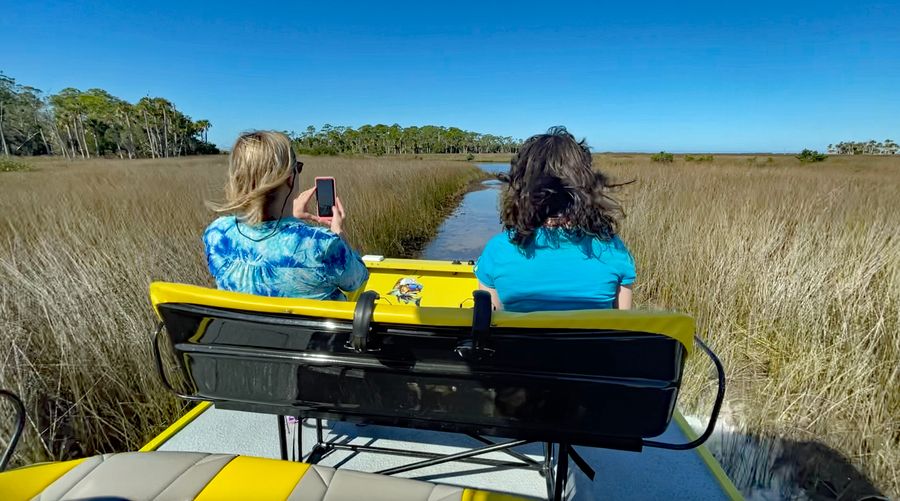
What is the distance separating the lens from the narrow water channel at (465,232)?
22.8ft

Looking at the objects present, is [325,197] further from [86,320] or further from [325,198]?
[86,320]

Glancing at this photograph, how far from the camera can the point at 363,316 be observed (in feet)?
2.84

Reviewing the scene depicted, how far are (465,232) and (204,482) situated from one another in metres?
7.86

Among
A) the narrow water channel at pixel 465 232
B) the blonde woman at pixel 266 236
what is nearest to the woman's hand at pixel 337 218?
the blonde woman at pixel 266 236

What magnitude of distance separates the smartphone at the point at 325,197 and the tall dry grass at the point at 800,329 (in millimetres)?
2287

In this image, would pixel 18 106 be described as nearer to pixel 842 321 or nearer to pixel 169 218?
pixel 169 218

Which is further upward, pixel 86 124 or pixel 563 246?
pixel 86 124

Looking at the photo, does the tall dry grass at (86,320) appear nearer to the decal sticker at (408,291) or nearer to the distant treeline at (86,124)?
the decal sticker at (408,291)

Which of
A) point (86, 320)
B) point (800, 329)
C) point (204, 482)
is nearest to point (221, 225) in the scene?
point (204, 482)

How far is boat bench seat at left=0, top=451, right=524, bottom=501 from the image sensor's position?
2.84ft

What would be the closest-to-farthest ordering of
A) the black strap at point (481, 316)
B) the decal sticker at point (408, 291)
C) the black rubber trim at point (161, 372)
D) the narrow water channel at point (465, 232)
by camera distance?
the black strap at point (481, 316) → the black rubber trim at point (161, 372) → the decal sticker at point (408, 291) → the narrow water channel at point (465, 232)

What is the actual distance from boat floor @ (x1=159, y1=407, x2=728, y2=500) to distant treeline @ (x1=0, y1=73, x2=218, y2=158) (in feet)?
136

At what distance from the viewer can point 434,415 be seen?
107cm

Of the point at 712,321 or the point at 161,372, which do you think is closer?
the point at 161,372
